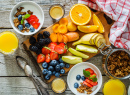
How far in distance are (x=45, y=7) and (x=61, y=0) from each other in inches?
7.5

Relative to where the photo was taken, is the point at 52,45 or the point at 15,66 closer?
the point at 52,45

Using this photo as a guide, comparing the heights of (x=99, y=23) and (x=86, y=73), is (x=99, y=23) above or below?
above

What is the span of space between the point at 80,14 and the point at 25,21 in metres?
0.56

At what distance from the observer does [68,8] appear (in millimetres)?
1727

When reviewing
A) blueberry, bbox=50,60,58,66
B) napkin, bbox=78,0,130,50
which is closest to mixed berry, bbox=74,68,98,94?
blueberry, bbox=50,60,58,66

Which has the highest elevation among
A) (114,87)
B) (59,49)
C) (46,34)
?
(46,34)

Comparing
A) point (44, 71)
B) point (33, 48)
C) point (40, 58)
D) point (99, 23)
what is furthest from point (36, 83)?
point (99, 23)

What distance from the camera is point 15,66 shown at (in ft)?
5.74

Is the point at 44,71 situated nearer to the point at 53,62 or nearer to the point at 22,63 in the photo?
the point at 53,62

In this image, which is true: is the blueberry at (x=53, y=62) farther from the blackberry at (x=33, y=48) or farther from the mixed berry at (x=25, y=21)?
the mixed berry at (x=25, y=21)

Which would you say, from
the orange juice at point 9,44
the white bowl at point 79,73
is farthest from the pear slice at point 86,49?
the orange juice at point 9,44

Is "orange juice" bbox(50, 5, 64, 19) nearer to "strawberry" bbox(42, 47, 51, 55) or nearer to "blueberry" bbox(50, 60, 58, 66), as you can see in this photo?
"strawberry" bbox(42, 47, 51, 55)

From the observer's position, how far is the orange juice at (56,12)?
1.68 meters

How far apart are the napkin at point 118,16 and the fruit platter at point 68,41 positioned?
8 cm
